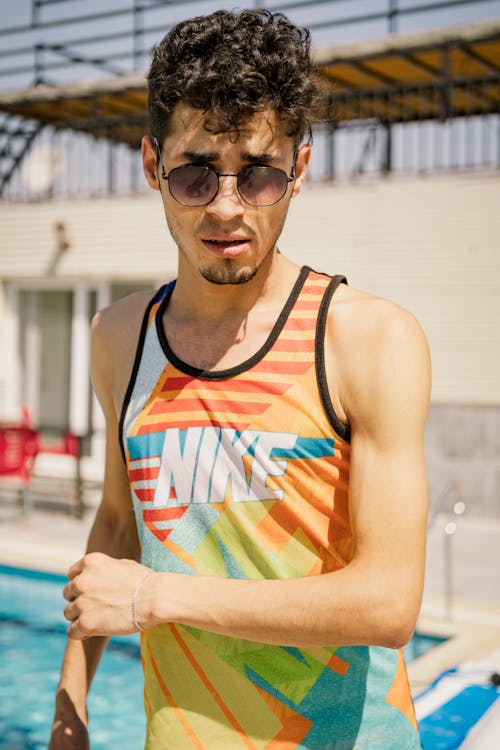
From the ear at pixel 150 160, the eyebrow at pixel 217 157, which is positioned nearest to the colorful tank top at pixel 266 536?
the eyebrow at pixel 217 157

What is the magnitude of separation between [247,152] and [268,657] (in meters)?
0.80

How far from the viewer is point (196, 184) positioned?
54.8 inches

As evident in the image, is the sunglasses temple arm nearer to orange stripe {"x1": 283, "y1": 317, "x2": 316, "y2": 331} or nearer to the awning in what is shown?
orange stripe {"x1": 283, "y1": 317, "x2": 316, "y2": 331}

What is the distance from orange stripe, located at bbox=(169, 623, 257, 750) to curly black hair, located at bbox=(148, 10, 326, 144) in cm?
83

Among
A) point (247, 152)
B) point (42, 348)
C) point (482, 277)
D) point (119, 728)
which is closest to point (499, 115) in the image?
point (482, 277)

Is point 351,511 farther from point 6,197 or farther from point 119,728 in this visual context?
point 6,197

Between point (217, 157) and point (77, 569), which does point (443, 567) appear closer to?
point (77, 569)

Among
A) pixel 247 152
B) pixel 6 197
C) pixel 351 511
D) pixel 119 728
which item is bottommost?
pixel 119 728

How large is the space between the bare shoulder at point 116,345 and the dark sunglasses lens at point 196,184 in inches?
12.9

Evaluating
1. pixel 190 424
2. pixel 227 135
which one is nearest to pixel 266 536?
pixel 190 424

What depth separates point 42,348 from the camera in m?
14.6

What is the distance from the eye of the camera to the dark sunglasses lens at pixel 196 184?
4.56ft

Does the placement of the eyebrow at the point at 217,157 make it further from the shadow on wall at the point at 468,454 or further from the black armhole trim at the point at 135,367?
the shadow on wall at the point at 468,454

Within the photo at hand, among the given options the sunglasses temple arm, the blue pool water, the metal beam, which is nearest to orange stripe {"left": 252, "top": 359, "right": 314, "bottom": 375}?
the sunglasses temple arm
